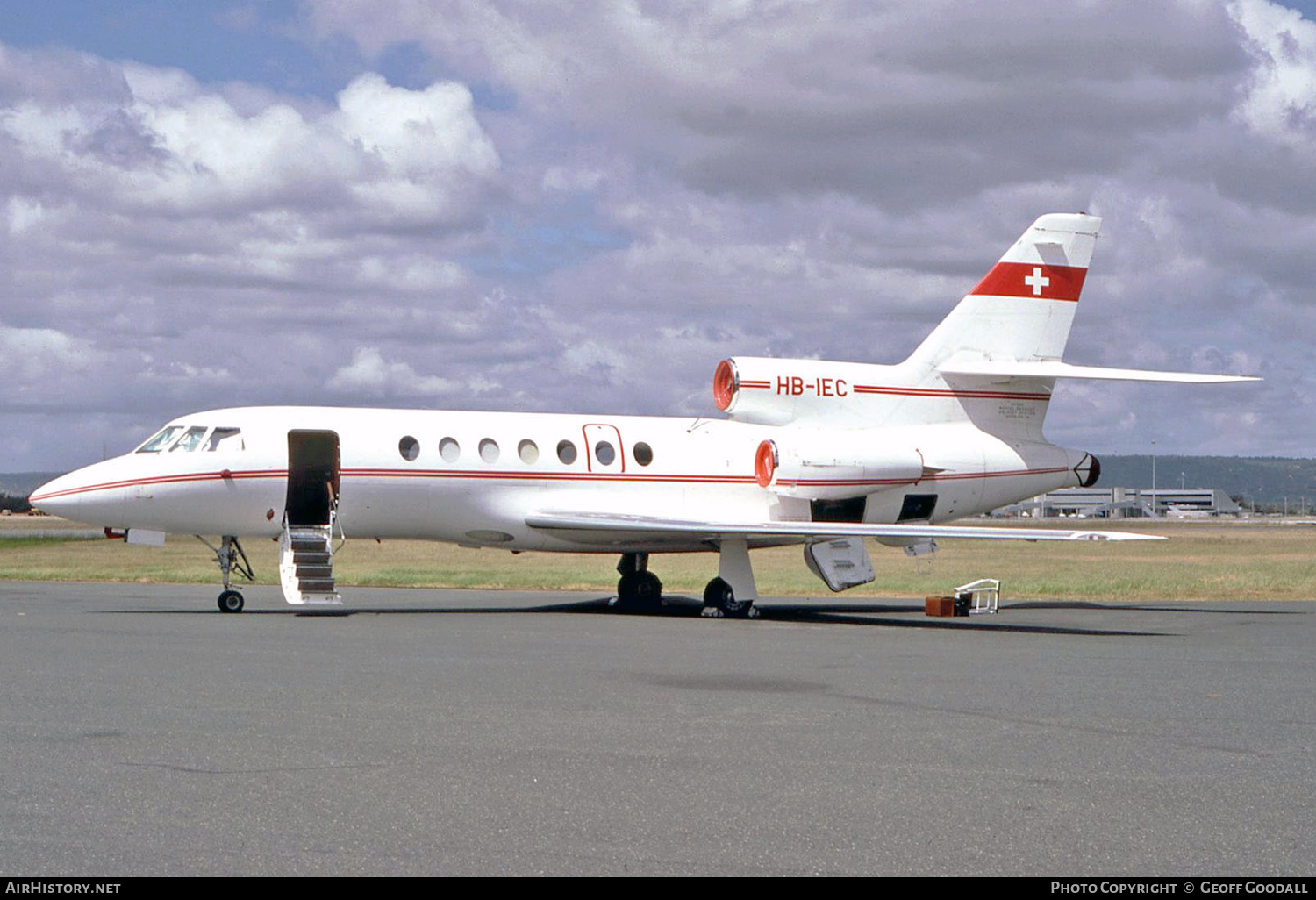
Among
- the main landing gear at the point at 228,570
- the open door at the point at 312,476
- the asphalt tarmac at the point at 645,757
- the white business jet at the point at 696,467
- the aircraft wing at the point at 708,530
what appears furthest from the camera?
the open door at the point at 312,476

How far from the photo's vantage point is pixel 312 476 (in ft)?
79.3

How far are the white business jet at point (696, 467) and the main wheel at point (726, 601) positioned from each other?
0.03 metres

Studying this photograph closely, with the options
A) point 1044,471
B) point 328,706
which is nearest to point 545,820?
point 328,706

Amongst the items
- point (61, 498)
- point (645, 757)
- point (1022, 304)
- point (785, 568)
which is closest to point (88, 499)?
point (61, 498)

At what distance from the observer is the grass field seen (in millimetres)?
34750

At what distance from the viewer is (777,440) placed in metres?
25.5

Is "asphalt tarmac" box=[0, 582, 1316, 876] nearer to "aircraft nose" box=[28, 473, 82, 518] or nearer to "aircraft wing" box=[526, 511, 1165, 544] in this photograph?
"aircraft wing" box=[526, 511, 1165, 544]

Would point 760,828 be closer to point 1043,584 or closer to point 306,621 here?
point 306,621

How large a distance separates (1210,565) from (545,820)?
4267 cm

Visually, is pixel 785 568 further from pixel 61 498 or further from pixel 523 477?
pixel 61 498

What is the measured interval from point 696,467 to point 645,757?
56.6ft

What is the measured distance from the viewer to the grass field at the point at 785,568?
34.8 m

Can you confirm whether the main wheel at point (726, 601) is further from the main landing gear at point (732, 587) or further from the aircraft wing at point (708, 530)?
the aircraft wing at point (708, 530)

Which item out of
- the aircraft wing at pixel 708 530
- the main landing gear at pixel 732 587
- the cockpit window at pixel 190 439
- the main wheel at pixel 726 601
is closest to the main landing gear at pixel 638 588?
the aircraft wing at pixel 708 530
